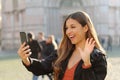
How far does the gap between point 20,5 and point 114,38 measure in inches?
429

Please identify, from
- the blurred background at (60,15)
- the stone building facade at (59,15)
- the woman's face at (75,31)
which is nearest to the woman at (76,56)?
the woman's face at (75,31)

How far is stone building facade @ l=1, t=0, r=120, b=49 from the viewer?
43.6 meters

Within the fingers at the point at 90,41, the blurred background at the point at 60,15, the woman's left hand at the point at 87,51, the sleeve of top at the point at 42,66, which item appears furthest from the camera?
the blurred background at the point at 60,15

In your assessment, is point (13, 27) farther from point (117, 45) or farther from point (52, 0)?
point (117, 45)

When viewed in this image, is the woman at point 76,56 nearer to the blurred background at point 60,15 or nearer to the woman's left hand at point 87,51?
the woman's left hand at point 87,51

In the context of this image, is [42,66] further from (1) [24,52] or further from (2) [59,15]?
(2) [59,15]

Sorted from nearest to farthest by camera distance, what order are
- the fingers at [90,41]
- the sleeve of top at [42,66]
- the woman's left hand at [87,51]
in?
the woman's left hand at [87,51]
the fingers at [90,41]
the sleeve of top at [42,66]

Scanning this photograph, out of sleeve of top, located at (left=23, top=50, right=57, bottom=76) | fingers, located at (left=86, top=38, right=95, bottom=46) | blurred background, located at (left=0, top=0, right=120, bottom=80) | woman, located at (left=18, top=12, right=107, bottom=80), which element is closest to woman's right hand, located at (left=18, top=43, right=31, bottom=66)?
woman, located at (left=18, top=12, right=107, bottom=80)

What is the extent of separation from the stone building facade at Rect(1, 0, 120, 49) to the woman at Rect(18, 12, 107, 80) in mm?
38272

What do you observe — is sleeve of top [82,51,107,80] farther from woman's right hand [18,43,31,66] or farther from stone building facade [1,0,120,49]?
stone building facade [1,0,120,49]

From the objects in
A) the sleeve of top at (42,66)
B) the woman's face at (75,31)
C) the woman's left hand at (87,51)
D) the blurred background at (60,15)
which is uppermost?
the woman's face at (75,31)

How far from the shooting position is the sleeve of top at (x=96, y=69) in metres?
3.64

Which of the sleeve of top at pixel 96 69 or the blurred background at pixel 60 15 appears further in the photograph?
the blurred background at pixel 60 15

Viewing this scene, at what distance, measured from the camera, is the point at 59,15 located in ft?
145
